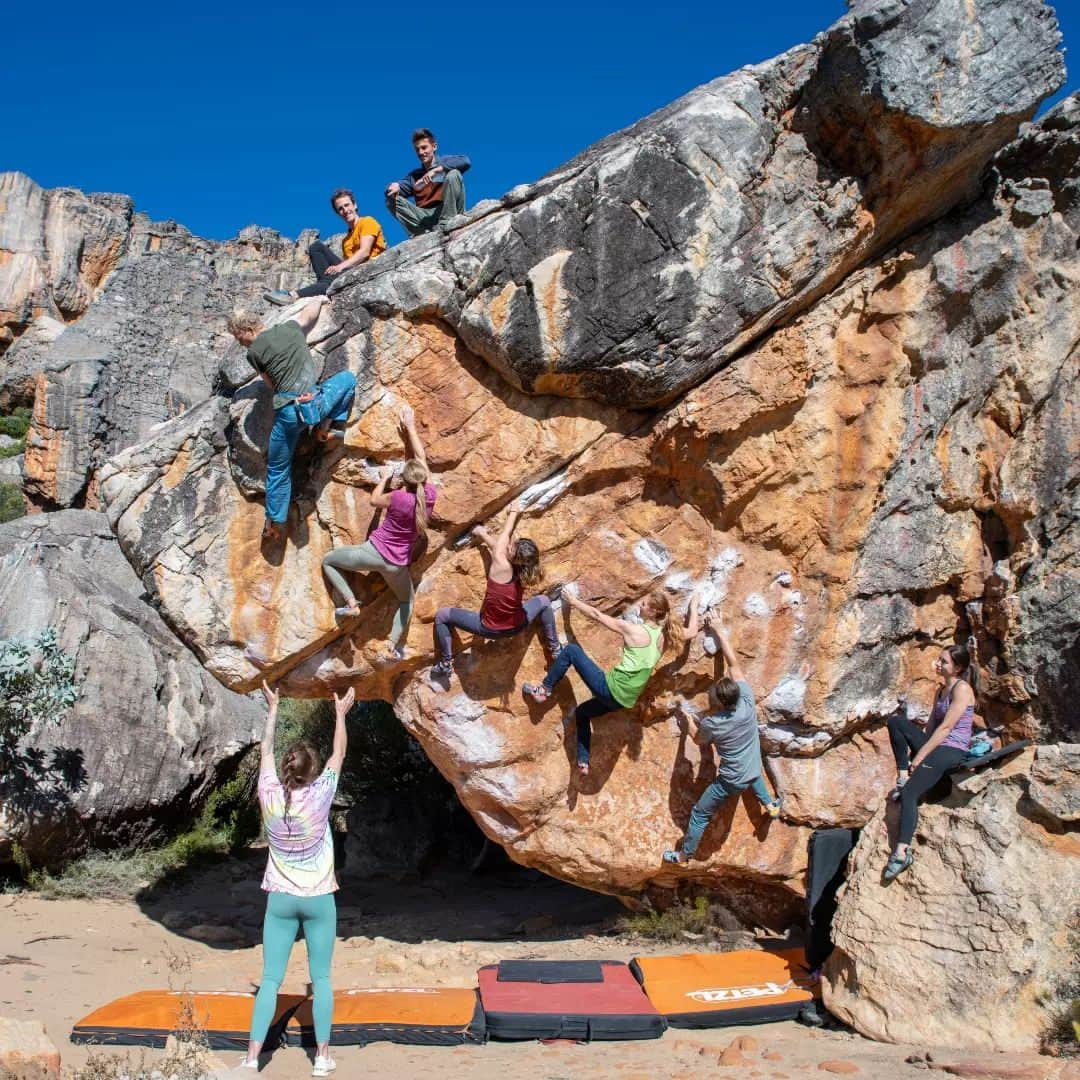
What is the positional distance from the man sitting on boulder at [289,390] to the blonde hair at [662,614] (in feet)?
7.65

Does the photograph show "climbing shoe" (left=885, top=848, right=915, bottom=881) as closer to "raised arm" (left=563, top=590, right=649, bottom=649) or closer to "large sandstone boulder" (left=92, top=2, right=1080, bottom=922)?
"large sandstone boulder" (left=92, top=2, right=1080, bottom=922)

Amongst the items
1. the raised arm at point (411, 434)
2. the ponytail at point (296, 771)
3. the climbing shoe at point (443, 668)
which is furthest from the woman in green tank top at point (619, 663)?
the ponytail at point (296, 771)

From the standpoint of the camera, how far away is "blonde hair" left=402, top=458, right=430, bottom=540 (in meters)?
6.62

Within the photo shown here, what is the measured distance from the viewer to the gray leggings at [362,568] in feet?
22.0

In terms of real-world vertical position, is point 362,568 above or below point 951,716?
above

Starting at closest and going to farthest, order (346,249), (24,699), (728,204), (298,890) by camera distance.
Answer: (298,890)
(728,204)
(346,249)
(24,699)

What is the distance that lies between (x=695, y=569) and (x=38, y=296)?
96.6 ft

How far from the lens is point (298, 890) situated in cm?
489

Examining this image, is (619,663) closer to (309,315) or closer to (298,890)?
(298,890)

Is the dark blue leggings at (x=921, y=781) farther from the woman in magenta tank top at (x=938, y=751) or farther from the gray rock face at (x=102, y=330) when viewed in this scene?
the gray rock face at (x=102, y=330)

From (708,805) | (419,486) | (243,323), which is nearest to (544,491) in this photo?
(419,486)

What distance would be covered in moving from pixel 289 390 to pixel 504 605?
1.92 metres

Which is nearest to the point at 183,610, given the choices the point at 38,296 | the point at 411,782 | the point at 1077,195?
the point at 411,782

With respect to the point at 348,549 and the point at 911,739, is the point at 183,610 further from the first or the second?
the point at 911,739
